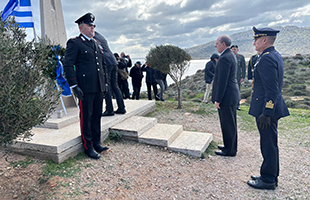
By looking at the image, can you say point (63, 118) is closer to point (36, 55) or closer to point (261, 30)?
point (36, 55)

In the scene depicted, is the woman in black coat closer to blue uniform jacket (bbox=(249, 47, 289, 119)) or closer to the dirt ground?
the dirt ground

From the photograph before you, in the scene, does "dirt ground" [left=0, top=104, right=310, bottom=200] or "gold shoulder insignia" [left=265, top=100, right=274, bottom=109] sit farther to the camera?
"dirt ground" [left=0, top=104, right=310, bottom=200]

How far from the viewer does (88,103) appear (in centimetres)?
389

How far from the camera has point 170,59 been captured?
8.31 meters

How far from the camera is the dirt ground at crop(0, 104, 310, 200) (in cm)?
312

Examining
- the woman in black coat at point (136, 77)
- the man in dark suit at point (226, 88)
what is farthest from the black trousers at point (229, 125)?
the woman in black coat at point (136, 77)

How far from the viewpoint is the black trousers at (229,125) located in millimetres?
4309

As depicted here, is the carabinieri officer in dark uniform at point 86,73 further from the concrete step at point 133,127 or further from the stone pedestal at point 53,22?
the stone pedestal at point 53,22

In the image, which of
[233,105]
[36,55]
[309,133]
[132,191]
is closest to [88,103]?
[36,55]

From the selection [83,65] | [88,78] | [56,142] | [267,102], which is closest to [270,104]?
[267,102]

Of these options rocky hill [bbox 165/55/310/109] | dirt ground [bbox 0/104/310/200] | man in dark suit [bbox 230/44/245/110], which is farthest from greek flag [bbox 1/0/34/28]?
rocky hill [bbox 165/55/310/109]

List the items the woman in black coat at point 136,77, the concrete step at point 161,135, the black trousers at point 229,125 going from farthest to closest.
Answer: the woman in black coat at point 136,77 < the concrete step at point 161,135 < the black trousers at point 229,125

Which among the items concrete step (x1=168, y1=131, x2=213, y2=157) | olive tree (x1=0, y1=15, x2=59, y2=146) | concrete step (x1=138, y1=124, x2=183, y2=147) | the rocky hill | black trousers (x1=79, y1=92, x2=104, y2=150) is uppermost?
olive tree (x1=0, y1=15, x2=59, y2=146)

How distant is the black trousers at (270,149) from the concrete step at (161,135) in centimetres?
182
